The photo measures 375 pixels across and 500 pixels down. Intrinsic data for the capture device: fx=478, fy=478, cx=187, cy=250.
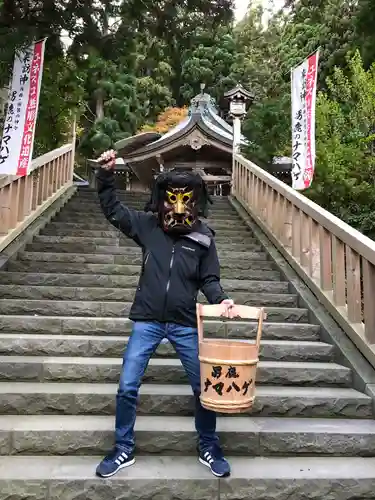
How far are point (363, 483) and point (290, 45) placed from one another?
24065mm

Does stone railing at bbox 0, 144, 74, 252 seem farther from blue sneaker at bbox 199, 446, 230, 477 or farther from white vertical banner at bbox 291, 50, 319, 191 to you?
blue sneaker at bbox 199, 446, 230, 477

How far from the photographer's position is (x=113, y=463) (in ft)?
8.48

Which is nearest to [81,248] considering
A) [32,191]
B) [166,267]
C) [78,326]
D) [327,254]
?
[32,191]

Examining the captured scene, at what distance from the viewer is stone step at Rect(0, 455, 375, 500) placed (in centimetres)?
250

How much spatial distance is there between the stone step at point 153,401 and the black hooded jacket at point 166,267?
86 centimetres

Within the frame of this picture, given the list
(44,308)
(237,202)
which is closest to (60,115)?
(237,202)

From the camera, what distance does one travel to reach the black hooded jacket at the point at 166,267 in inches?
104

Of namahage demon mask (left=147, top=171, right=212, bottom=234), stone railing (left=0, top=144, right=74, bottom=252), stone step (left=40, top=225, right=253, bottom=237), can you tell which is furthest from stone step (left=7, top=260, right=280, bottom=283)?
namahage demon mask (left=147, top=171, right=212, bottom=234)

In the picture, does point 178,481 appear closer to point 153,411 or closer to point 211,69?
point 153,411

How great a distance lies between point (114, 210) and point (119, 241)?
3955 mm

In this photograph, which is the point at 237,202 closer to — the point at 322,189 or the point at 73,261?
the point at 322,189

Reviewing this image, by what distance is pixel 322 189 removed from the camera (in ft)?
23.9

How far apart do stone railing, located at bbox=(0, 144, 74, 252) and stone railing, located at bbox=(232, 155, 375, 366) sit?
3318 millimetres

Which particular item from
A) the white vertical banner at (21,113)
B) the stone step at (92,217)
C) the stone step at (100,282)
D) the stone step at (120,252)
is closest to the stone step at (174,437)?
the stone step at (100,282)
